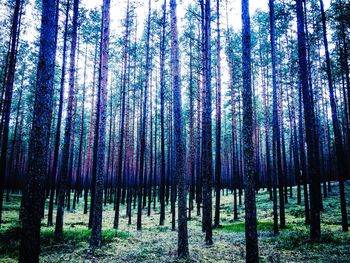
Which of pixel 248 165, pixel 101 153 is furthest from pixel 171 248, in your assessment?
pixel 248 165

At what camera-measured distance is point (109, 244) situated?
11.1m

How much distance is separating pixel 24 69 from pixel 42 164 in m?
26.5

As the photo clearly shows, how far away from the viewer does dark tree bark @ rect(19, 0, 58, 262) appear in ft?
16.0

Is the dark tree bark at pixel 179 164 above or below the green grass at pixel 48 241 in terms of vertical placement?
above

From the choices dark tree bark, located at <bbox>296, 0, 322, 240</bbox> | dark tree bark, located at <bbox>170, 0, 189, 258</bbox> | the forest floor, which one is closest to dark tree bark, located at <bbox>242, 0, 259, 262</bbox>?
the forest floor

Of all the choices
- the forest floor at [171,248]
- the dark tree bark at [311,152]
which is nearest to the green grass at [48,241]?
the forest floor at [171,248]

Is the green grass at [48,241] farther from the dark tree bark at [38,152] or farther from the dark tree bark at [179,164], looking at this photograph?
the dark tree bark at [38,152]

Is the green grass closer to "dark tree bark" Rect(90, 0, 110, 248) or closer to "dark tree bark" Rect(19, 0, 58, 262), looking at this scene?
"dark tree bark" Rect(90, 0, 110, 248)

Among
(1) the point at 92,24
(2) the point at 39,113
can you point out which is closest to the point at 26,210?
(2) the point at 39,113

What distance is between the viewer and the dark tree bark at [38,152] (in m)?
4.86

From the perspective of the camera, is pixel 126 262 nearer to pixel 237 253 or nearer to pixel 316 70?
pixel 237 253

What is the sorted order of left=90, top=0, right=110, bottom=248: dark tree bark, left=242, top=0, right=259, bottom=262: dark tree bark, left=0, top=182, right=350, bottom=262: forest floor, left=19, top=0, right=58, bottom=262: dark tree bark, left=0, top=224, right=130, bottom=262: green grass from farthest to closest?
1. left=90, top=0, right=110, bottom=248: dark tree bark
2. left=0, top=224, right=130, bottom=262: green grass
3. left=0, top=182, right=350, bottom=262: forest floor
4. left=242, top=0, right=259, bottom=262: dark tree bark
5. left=19, top=0, right=58, bottom=262: dark tree bark

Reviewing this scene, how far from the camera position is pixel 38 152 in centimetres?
509

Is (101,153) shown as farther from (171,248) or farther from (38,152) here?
(38,152)
